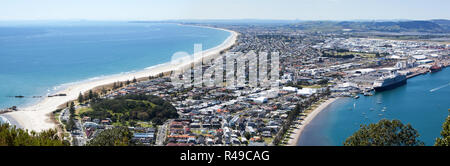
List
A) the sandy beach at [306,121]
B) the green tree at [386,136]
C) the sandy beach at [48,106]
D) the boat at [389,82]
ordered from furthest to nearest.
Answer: the boat at [389,82] < the sandy beach at [48,106] < the sandy beach at [306,121] < the green tree at [386,136]

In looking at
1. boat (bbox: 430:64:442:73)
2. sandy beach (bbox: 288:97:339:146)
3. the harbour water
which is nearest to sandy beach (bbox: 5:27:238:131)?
sandy beach (bbox: 288:97:339:146)

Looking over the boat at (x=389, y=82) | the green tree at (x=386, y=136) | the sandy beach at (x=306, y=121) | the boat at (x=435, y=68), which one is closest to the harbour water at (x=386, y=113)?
the sandy beach at (x=306, y=121)

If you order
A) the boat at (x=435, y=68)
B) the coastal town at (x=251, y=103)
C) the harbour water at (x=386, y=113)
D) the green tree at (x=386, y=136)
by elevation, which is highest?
the green tree at (x=386, y=136)

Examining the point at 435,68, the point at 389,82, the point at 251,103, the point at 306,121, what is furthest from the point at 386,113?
the point at 435,68

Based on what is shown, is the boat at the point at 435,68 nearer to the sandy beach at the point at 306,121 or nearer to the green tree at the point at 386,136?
the sandy beach at the point at 306,121
